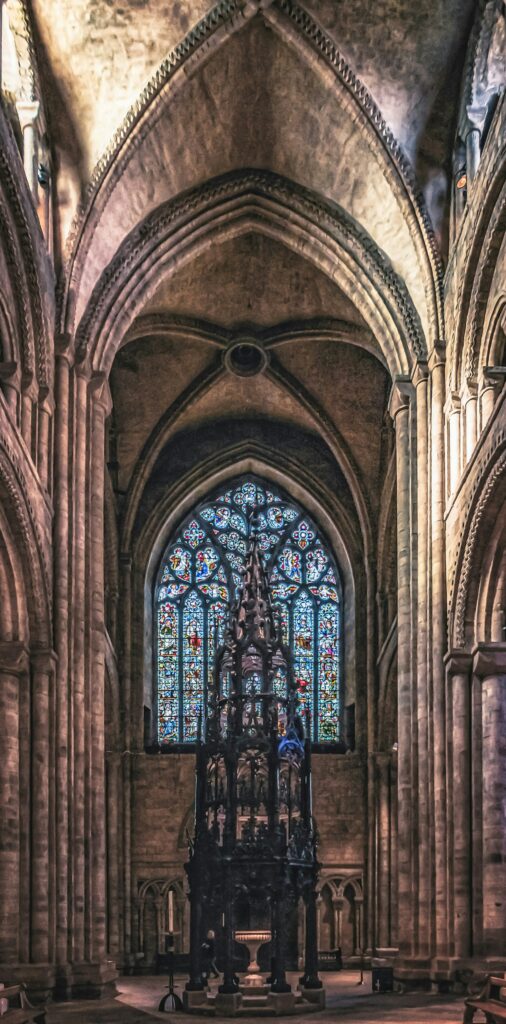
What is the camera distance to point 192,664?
3444 centimetres

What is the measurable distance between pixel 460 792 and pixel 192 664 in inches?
513

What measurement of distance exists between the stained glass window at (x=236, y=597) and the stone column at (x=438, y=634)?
10445 mm

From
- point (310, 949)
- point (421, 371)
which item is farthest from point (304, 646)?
point (310, 949)

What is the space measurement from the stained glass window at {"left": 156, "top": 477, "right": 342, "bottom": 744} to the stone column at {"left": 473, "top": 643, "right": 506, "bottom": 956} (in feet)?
40.5

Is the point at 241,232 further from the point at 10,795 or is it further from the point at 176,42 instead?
the point at 10,795

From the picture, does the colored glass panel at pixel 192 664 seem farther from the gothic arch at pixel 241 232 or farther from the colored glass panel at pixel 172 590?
the gothic arch at pixel 241 232

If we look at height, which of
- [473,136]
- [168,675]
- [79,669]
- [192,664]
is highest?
[473,136]

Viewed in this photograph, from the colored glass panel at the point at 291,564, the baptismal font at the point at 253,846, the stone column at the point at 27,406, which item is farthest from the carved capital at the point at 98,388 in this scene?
the colored glass panel at the point at 291,564

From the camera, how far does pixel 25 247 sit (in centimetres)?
2195

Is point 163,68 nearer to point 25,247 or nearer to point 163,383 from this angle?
point 25,247

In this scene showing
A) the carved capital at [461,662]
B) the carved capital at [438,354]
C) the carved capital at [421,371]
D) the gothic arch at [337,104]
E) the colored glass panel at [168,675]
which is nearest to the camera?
the carved capital at [461,662]

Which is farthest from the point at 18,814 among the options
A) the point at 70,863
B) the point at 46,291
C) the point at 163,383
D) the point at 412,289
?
the point at 163,383

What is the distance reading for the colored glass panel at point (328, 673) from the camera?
34094 millimetres

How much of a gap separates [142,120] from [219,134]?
190 centimetres
